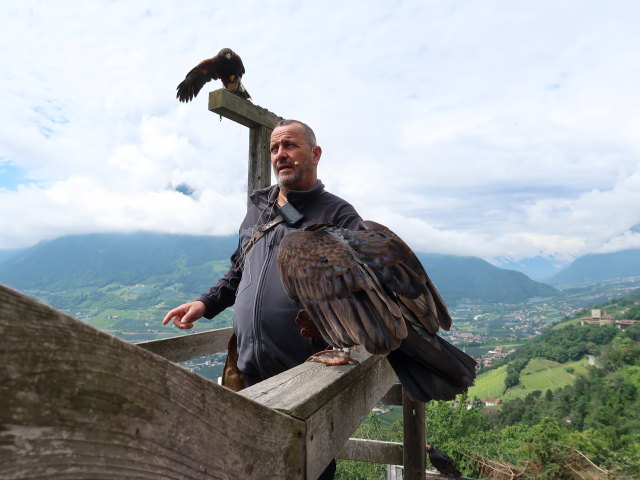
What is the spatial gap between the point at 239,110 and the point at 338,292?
240 cm

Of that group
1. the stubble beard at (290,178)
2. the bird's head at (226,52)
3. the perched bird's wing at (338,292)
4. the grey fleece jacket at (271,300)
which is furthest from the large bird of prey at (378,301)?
the bird's head at (226,52)

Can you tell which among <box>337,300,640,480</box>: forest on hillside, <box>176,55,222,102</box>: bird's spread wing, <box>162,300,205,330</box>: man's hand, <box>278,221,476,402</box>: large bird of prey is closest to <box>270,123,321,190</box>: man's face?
<box>278,221,476,402</box>: large bird of prey

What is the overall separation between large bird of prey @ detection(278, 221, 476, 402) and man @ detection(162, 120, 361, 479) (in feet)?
0.93

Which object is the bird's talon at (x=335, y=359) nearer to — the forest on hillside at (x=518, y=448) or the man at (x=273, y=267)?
the man at (x=273, y=267)

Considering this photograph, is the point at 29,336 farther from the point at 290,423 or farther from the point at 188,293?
the point at 188,293

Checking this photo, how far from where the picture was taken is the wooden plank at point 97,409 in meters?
0.43

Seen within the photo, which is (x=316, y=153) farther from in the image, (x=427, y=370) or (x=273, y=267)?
(x=427, y=370)

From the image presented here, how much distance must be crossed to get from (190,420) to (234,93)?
132 inches

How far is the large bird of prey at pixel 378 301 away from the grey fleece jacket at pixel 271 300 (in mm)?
265

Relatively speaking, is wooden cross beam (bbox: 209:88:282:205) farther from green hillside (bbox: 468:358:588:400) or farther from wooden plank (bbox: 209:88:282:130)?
green hillside (bbox: 468:358:588:400)

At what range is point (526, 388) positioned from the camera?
31625 mm

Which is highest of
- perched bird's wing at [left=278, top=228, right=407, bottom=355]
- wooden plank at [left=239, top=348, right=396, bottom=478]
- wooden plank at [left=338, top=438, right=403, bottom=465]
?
perched bird's wing at [left=278, top=228, right=407, bottom=355]

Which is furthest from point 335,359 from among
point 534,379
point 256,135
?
point 534,379

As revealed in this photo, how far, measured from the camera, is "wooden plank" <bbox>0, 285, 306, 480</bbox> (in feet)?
1.42
